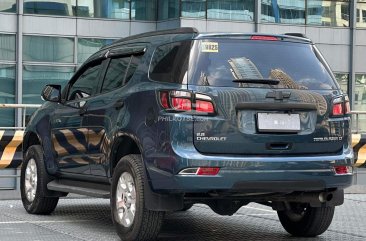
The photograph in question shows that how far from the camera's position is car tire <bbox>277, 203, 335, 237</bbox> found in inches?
307

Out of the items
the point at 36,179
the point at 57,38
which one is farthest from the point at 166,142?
the point at 57,38

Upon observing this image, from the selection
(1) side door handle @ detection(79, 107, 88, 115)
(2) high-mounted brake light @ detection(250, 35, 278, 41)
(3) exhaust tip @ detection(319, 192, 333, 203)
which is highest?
A: (2) high-mounted brake light @ detection(250, 35, 278, 41)

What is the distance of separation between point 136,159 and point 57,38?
26.7 meters

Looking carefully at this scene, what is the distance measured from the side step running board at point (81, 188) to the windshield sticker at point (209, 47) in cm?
164

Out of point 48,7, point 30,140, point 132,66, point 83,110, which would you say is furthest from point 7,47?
point 132,66

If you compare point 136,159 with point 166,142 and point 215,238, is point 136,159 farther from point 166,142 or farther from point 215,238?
point 215,238

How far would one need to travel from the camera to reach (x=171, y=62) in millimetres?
7113

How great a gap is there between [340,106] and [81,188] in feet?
8.72

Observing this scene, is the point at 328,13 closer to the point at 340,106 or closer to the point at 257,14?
the point at 257,14

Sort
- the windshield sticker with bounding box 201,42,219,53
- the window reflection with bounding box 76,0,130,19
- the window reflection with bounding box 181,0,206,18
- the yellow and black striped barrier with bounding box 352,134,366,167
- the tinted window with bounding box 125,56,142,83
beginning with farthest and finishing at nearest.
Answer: the window reflection with bounding box 76,0,130,19 → the window reflection with bounding box 181,0,206,18 → the yellow and black striped barrier with bounding box 352,134,366,167 → the tinted window with bounding box 125,56,142,83 → the windshield sticker with bounding box 201,42,219,53

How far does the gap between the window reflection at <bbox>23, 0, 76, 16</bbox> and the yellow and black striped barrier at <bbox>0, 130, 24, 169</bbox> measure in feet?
71.7

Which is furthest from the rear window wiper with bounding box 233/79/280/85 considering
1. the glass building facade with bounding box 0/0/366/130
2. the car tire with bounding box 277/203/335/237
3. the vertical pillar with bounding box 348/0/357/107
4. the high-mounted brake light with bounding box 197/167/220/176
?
the vertical pillar with bounding box 348/0/357/107

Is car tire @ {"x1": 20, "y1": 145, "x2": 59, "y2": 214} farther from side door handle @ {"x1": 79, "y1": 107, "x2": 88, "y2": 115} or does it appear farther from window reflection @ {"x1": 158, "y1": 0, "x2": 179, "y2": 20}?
window reflection @ {"x1": 158, "y1": 0, "x2": 179, "y2": 20}

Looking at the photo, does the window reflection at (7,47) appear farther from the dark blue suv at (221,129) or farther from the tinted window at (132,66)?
the tinted window at (132,66)
